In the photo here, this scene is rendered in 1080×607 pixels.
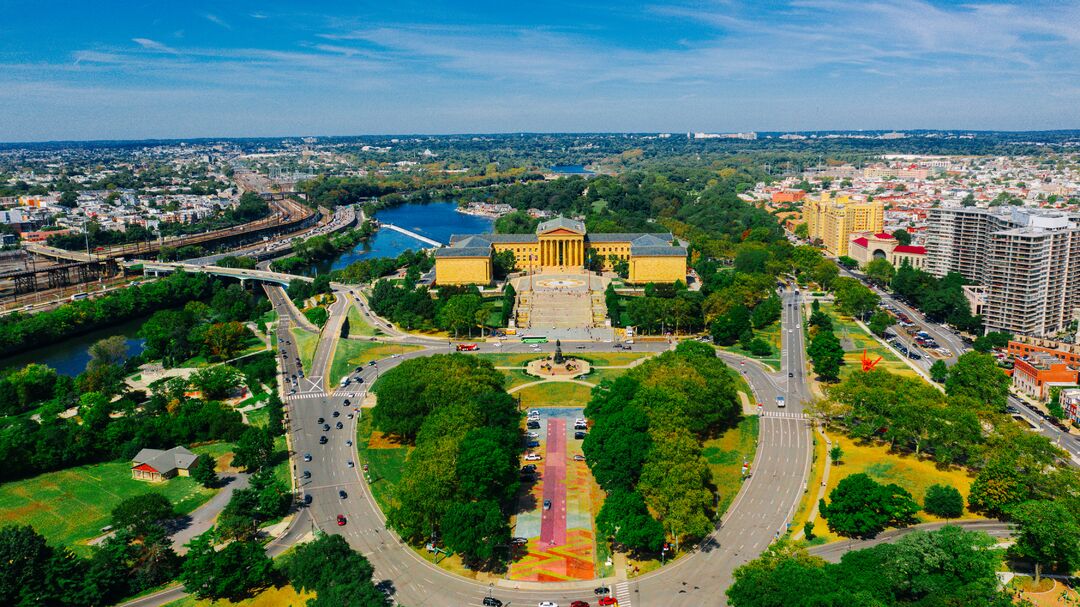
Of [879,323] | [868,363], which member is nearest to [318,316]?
[868,363]

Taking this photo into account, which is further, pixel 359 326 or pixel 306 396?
pixel 359 326

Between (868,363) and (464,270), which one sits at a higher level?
(464,270)

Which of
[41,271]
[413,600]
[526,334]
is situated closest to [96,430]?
[413,600]

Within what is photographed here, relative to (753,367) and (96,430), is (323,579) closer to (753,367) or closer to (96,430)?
(96,430)

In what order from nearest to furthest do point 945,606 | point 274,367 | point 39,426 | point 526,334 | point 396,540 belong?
point 945,606, point 396,540, point 39,426, point 274,367, point 526,334

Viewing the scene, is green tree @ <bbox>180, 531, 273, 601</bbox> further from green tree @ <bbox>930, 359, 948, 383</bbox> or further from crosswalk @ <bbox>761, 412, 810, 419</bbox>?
green tree @ <bbox>930, 359, 948, 383</bbox>

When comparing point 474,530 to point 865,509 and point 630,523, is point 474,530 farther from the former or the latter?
point 865,509
